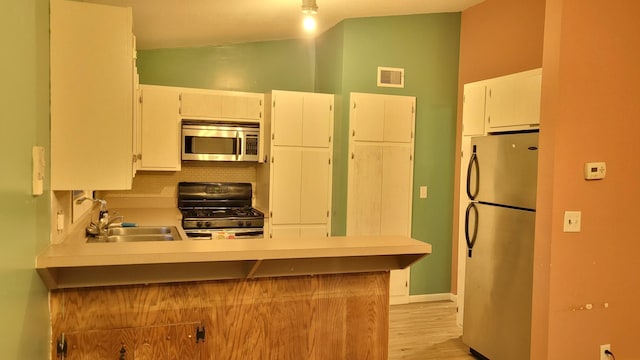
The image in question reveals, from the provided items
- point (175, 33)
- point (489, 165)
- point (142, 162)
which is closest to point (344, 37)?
point (175, 33)

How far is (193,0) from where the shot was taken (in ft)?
10.7

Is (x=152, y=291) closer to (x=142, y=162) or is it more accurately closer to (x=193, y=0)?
(x=193, y=0)

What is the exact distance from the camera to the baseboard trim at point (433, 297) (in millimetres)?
4953

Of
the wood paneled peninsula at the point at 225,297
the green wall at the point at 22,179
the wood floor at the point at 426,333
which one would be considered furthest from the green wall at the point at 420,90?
the green wall at the point at 22,179

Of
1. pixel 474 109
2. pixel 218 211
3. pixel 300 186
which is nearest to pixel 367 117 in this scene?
pixel 300 186

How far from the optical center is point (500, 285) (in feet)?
11.0

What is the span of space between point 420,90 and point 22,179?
4.10 m

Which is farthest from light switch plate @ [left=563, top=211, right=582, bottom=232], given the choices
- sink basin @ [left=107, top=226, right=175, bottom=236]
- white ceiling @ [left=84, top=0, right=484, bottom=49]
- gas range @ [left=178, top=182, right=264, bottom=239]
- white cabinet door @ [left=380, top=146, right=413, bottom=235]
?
sink basin @ [left=107, top=226, right=175, bottom=236]

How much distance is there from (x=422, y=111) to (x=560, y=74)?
92.9 inches

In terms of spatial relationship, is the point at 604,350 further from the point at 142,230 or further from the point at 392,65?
the point at 142,230

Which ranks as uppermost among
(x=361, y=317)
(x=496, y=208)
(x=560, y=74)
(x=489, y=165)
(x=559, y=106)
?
(x=560, y=74)

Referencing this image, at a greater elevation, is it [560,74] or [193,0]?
[193,0]

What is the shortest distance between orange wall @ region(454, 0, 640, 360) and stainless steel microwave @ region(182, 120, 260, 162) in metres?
2.89

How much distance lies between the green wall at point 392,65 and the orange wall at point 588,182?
88.4 inches
